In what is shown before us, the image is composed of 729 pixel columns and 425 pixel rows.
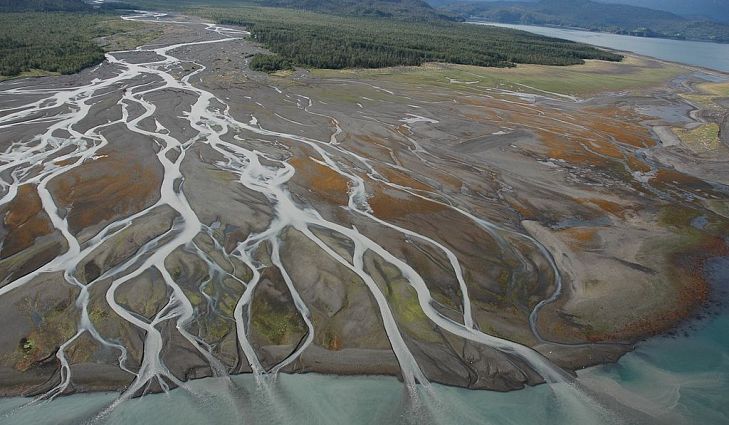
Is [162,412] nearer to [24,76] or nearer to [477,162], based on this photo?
[477,162]

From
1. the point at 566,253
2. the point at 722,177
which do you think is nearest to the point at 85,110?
the point at 566,253

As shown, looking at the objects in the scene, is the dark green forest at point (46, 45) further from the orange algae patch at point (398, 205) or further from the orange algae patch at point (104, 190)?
the orange algae patch at point (398, 205)

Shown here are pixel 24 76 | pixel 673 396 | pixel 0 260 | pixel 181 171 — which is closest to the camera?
pixel 673 396

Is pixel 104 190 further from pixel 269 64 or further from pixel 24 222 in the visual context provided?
pixel 269 64

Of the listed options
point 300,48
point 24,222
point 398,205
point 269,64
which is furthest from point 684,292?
point 300,48

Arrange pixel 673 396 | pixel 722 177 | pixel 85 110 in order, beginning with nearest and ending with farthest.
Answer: pixel 673 396 < pixel 722 177 < pixel 85 110

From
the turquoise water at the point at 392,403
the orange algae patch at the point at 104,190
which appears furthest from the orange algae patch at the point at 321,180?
the turquoise water at the point at 392,403
